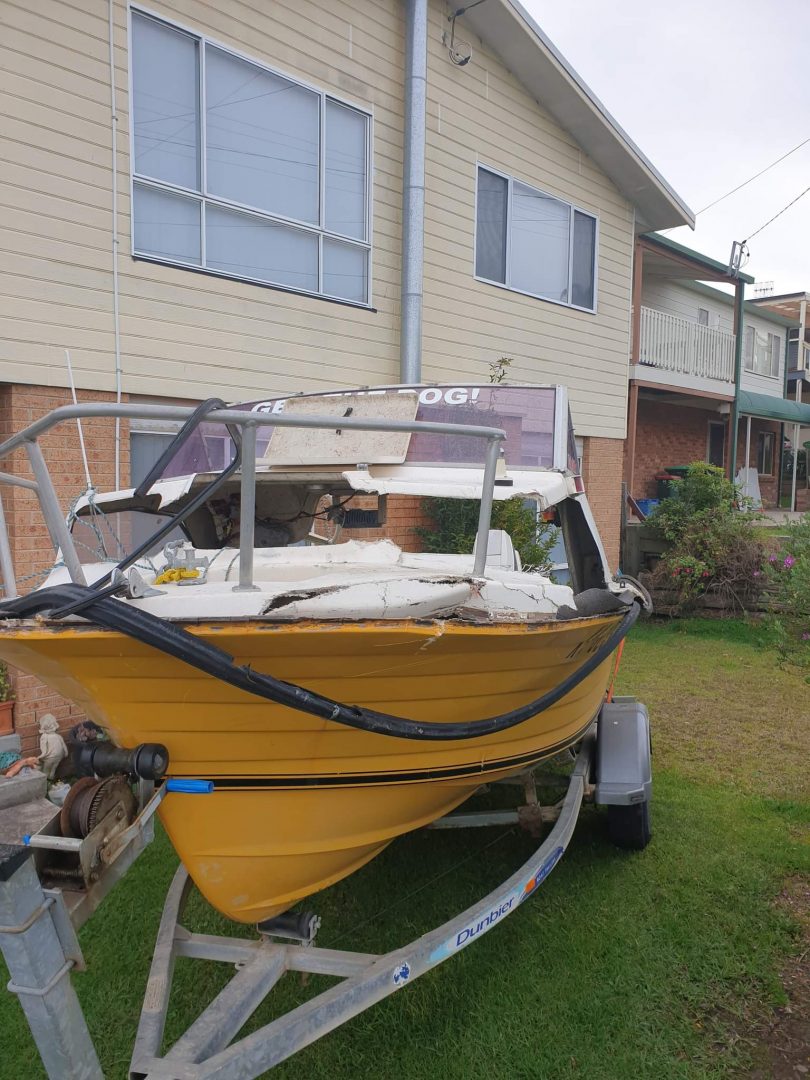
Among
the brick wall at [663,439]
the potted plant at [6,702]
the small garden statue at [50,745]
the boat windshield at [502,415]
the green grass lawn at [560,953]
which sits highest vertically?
the brick wall at [663,439]

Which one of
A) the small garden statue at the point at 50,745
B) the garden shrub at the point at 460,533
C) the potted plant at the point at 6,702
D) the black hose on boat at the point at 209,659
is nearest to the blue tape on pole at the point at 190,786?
the black hose on boat at the point at 209,659

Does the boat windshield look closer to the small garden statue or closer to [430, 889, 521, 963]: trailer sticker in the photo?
[430, 889, 521, 963]: trailer sticker

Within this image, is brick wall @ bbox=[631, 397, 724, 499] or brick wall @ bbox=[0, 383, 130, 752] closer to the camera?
brick wall @ bbox=[0, 383, 130, 752]

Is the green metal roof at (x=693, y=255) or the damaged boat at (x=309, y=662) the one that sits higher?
the green metal roof at (x=693, y=255)

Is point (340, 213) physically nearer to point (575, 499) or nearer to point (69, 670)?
point (575, 499)

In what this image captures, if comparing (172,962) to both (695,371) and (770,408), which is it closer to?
(695,371)

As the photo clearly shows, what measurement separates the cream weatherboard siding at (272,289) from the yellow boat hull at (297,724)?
13.2ft

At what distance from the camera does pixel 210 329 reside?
268 inches

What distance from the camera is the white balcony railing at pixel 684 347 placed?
48.2 ft

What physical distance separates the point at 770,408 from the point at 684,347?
4.45m

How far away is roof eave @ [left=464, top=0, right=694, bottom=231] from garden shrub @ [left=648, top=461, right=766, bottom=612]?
4076mm

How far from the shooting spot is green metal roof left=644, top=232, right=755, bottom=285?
14.2 metres

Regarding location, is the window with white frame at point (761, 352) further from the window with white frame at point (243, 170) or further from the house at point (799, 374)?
the window with white frame at point (243, 170)

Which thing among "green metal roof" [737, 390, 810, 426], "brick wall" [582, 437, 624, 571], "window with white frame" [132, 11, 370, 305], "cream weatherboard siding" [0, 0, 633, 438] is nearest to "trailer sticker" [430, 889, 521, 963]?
"cream weatherboard siding" [0, 0, 633, 438]
